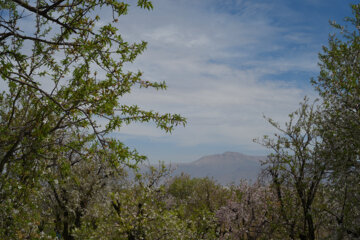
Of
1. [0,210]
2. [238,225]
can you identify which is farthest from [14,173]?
[238,225]

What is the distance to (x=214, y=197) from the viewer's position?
33875 millimetres

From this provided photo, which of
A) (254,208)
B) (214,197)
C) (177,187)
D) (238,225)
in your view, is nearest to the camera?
(254,208)

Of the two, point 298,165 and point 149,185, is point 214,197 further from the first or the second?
point 298,165

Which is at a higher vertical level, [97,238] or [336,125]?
[336,125]

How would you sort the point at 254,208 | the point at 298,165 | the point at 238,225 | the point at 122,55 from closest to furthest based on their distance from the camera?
1. the point at 122,55
2. the point at 298,165
3. the point at 254,208
4. the point at 238,225

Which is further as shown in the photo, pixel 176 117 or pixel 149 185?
pixel 149 185

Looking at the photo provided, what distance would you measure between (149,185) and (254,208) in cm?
731

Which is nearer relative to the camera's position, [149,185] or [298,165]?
[298,165]

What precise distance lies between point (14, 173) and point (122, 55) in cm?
549

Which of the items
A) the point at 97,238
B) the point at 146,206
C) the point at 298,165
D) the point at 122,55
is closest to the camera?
the point at 122,55

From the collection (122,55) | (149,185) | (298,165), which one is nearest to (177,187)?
(149,185)

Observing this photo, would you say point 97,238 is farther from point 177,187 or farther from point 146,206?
point 177,187

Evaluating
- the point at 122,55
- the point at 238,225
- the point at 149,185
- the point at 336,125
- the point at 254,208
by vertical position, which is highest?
the point at 122,55

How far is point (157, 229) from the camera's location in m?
14.5
